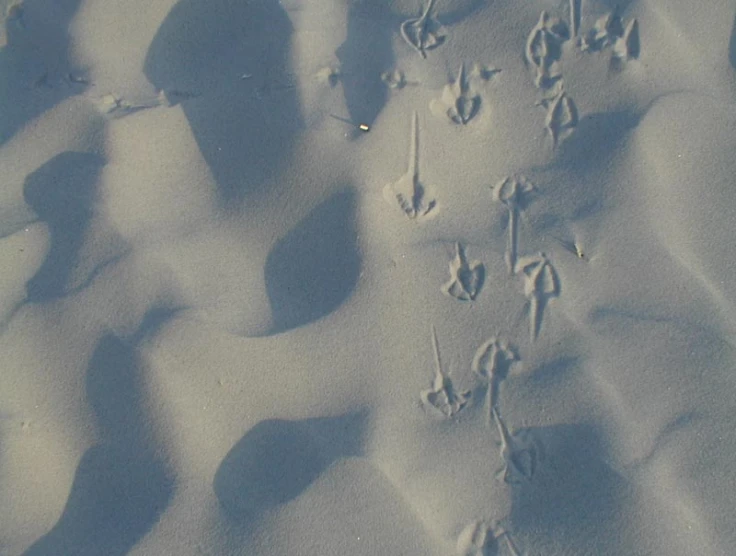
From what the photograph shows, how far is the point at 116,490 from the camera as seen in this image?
1786 millimetres

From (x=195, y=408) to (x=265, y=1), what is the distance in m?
1.25

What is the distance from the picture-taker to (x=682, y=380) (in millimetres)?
1785

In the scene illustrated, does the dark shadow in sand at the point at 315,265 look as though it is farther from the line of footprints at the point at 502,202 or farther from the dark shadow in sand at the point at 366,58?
the dark shadow in sand at the point at 366,58

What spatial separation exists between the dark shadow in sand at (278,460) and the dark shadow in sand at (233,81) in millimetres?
695

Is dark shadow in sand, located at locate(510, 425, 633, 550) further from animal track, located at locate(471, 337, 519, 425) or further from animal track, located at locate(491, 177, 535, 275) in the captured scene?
animal track, located at locate(491, 177, 535, 275)

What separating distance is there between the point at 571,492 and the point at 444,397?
1.43 ft

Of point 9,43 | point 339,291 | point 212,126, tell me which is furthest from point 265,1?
point 339,291

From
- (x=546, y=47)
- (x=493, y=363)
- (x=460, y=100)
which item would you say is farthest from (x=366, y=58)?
(x=493, y=363)

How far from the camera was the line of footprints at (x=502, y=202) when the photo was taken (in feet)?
5.82

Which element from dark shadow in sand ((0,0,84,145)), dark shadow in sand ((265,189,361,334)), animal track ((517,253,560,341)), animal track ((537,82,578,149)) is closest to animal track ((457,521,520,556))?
animal track ((517,253,560,341))

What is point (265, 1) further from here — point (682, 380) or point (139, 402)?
point (682, 380)

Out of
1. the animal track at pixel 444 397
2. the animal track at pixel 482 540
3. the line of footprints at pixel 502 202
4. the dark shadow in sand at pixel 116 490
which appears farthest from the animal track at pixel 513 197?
the dark shadow in sand at pixel 116 490

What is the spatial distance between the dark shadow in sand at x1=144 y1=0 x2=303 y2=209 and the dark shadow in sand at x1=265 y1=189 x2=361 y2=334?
0.65ft

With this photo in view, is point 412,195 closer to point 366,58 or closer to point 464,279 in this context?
point 464,279
